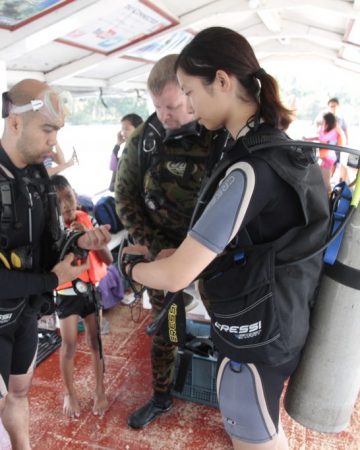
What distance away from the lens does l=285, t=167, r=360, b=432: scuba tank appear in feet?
4.49

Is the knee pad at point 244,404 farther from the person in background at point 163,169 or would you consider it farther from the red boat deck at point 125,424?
the red boat deck at point 125,424

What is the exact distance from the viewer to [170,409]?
2.74 meters

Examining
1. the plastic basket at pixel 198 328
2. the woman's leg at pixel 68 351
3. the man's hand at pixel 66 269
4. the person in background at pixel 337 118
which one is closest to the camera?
the man's hand at pixel 66 269

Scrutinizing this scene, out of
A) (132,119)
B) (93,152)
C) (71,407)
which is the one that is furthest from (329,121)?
(93,152)

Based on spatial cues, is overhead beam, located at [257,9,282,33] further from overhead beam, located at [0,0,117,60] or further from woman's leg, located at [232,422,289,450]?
woman's leg, located at [232,422,289,450]

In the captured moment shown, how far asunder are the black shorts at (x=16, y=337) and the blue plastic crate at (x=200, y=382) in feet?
3.60

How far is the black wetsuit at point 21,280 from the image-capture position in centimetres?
171

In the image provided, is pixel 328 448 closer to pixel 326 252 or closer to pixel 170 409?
pixel 170 409

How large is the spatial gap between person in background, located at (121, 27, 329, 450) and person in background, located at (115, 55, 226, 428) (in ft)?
2.15

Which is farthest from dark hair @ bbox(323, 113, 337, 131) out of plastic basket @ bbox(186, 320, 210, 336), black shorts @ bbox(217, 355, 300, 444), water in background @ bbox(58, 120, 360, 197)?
black shorts @ bbox(217, 355, 300, 444)

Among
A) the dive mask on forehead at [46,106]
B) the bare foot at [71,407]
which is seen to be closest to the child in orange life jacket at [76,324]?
the bare foot at [71,407]

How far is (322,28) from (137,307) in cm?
507

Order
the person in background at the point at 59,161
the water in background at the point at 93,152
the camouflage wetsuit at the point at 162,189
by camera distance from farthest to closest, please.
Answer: the water in background at the point at 93,152, the person in background at the point at 59,161, the camouflage wetsuit at the point at 162,189

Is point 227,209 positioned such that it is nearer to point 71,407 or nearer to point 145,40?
point 71,407
